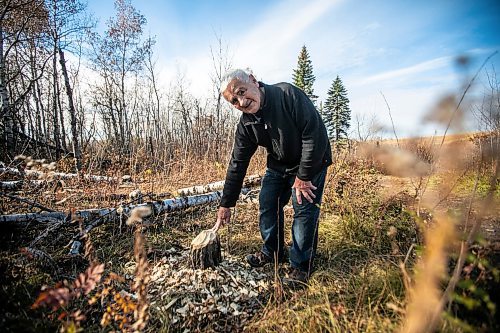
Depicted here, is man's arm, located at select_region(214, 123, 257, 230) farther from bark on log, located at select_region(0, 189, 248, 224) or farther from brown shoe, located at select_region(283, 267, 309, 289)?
bark on log, located at select_region(0, 189, 248, 224)

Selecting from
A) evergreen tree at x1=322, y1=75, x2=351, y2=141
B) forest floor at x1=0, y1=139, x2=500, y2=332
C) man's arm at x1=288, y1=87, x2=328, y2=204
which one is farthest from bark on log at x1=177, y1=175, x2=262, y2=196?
evergreen tree at x1=322, y1=75, x2=351, y2=141

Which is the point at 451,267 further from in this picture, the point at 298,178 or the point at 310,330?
the point at 298,178

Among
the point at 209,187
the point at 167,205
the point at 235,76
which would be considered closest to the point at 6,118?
the point at 209,187

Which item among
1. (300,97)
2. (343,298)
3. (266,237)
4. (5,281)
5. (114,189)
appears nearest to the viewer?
(5,281)

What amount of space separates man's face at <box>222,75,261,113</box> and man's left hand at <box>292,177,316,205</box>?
77cm

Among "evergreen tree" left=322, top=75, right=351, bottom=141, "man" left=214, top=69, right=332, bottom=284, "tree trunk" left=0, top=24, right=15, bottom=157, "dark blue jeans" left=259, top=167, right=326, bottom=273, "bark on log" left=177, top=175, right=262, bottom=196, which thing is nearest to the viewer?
"man" left=214, top=69, right=332, bottom=284

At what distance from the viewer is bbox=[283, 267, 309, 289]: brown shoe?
2.24 m

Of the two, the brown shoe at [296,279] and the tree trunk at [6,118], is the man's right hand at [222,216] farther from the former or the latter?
the tree trunk at [6,118]

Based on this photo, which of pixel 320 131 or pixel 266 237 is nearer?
pixel 320 131

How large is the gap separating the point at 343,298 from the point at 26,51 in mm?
16776

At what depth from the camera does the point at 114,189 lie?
17.7 ft

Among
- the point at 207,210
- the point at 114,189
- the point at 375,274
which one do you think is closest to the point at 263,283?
the point at 375,274

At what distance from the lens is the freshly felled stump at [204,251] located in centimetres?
241

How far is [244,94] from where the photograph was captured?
6.90 ft
